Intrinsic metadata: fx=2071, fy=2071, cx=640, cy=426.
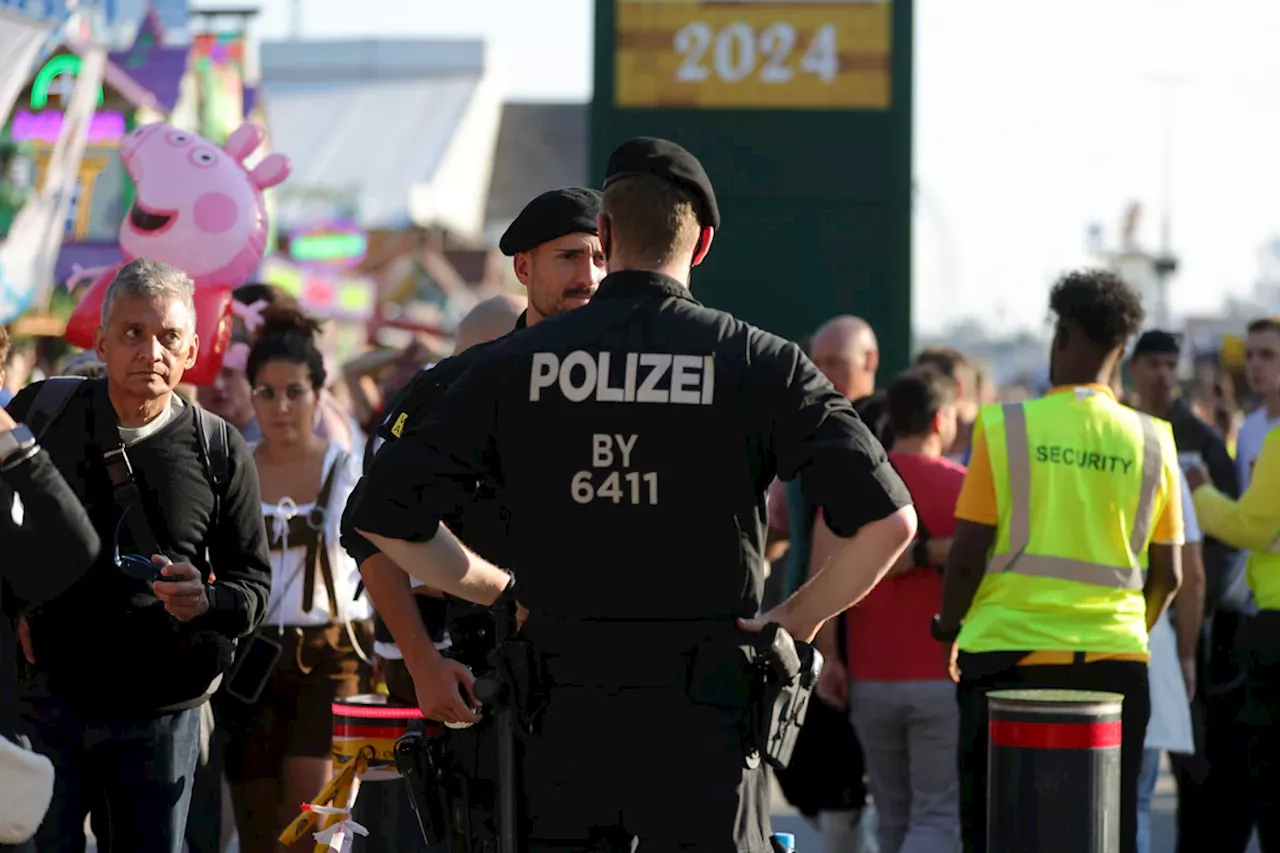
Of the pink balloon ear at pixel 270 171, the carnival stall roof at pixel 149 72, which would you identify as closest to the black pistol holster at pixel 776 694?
the pink balloon ear at pixel 270 171

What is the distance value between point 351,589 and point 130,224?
2046 mm

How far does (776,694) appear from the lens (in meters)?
3.95

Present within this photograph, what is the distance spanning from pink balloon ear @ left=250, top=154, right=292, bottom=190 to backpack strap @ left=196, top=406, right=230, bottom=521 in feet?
10.2

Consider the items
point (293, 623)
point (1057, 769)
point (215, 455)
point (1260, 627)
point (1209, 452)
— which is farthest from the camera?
point (1209, 452)

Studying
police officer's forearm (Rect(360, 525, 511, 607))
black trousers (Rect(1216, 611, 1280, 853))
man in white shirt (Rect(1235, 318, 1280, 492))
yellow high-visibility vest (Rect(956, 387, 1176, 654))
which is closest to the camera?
police officer's forearm (Rect(360, 525, 511, 607))

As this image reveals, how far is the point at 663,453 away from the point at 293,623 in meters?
3.18

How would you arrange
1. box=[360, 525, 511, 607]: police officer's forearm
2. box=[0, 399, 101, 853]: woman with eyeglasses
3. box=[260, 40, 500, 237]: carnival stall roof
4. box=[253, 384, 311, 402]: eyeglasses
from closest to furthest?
box=[0, 399, 101, 853]: woman with eyeglasses → box=[360, 525, 511, 607]: police officer's forearm → box=[253, 384, 311, 402]: eyeglasses → box=[260, 40, 500, 237]: carnival stall roof

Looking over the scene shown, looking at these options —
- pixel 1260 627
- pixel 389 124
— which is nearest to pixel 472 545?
pixel 1260 627

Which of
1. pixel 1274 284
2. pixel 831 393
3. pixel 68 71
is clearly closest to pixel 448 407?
pixel 831 393

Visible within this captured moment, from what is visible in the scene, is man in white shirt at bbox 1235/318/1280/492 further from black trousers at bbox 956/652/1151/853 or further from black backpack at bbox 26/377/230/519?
black backpack at bbox 26/377/230/519

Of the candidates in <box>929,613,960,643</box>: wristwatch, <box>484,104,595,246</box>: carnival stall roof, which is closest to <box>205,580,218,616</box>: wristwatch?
<box>929,613,960,643</box>: wristwatch

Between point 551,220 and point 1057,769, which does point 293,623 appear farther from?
point 1057,769

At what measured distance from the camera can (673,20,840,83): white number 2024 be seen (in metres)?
12.9

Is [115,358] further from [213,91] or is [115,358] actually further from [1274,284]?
[1274,284]
